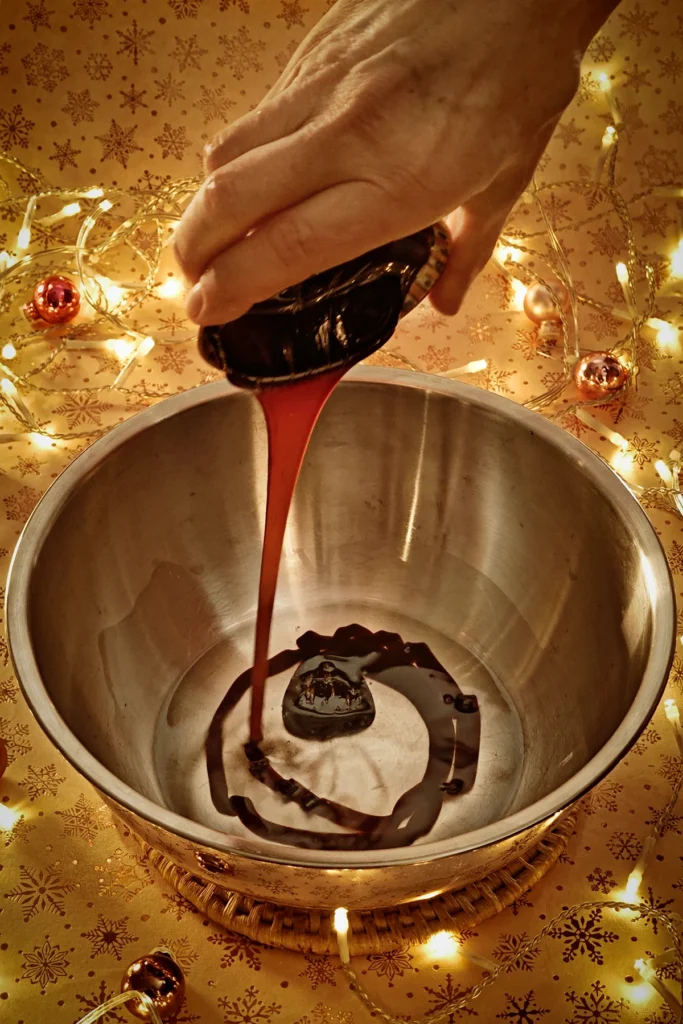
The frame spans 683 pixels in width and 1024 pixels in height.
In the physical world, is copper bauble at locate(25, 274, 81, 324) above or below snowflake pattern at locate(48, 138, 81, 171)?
below

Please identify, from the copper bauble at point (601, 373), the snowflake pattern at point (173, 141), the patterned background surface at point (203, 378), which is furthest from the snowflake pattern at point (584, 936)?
the snowflake pattern at point (173, 141)

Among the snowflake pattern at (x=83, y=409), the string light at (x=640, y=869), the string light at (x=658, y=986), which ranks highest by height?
the snowflake pattern at (x=83, y=409)

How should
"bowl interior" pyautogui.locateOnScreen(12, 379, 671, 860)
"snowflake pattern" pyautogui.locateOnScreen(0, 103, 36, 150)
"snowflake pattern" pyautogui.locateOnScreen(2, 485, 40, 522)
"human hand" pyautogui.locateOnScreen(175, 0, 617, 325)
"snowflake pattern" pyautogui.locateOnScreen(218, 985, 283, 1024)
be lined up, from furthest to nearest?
"snowflake pattern" pyautogui.locateOnScreen(0, 103, 36, 150)
"snowflake pattern" pyautogui.locateOnScreen(2, 485, 40, 522)
"bowl interior" pyautogui.locateOnScreen(12, 379, 671, 860)
"snowflake pattern" pyautogui.locateOnScreen(218, 985, 283, 1024)
"human hand" pyautogui.locateOnScreen(175, 0, 617, 325)

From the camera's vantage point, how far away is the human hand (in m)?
0.48

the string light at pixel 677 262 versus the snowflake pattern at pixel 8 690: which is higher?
the string light at pixel 677 262

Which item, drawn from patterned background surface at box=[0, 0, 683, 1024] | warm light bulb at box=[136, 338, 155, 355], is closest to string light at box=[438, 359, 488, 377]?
patterned background surface at box=[0, 0, 683, 1024]

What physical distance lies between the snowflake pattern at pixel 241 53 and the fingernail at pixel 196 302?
77 cm

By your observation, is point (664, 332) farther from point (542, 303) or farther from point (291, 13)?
point (291, 13)

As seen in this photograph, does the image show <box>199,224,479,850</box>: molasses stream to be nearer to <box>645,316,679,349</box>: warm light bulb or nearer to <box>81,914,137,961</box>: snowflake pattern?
<box>81,914,137,961</box>: snowflake pattern

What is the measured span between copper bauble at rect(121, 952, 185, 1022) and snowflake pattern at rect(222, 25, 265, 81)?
0.97m

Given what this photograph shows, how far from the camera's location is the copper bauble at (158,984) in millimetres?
569

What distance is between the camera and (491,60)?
1.72 ft

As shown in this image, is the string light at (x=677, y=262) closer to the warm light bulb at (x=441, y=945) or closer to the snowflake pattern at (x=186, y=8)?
the snowflake pattern at (x=186, y=8)

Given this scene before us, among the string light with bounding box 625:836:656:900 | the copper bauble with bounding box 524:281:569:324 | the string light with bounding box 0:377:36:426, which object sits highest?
the copper bauble with bounding box 524:281:569:324
